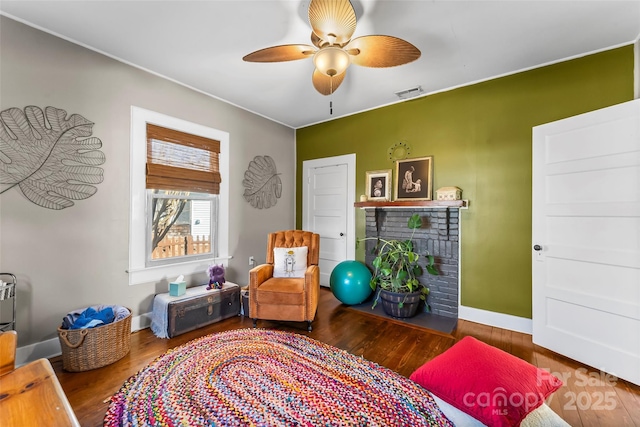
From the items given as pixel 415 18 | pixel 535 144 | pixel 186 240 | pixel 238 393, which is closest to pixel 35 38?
pixel 186 240

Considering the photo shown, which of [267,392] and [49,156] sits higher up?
[49,156]

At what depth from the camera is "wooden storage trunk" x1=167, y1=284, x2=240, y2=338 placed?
256 cm

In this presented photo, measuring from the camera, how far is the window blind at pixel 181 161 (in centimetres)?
283

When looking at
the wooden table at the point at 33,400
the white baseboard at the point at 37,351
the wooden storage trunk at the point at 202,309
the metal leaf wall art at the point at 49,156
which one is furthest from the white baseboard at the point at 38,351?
the wooden table at the point at 33,400

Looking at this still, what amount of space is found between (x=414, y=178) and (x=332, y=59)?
1.98 m

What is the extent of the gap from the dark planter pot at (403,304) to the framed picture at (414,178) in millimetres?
1158

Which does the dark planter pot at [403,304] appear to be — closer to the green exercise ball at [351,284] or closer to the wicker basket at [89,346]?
the green exercise ball at [351,284]

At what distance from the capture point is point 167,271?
9.62ft

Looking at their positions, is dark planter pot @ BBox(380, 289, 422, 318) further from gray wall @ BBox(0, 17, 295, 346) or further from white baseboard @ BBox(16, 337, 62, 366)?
white baseboard @ BBox(16, 337, 62, 366)

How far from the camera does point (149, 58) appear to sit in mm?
2539

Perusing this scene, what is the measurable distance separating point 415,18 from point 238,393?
2.87m

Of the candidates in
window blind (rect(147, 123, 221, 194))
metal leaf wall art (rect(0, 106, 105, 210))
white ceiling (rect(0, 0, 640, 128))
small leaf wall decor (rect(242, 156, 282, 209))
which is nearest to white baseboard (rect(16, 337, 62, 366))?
metal leaf wall art (rect(0, 106, 105, 210))

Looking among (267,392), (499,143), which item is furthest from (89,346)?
(499,143)

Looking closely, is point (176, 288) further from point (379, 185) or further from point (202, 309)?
point (379, 185)
